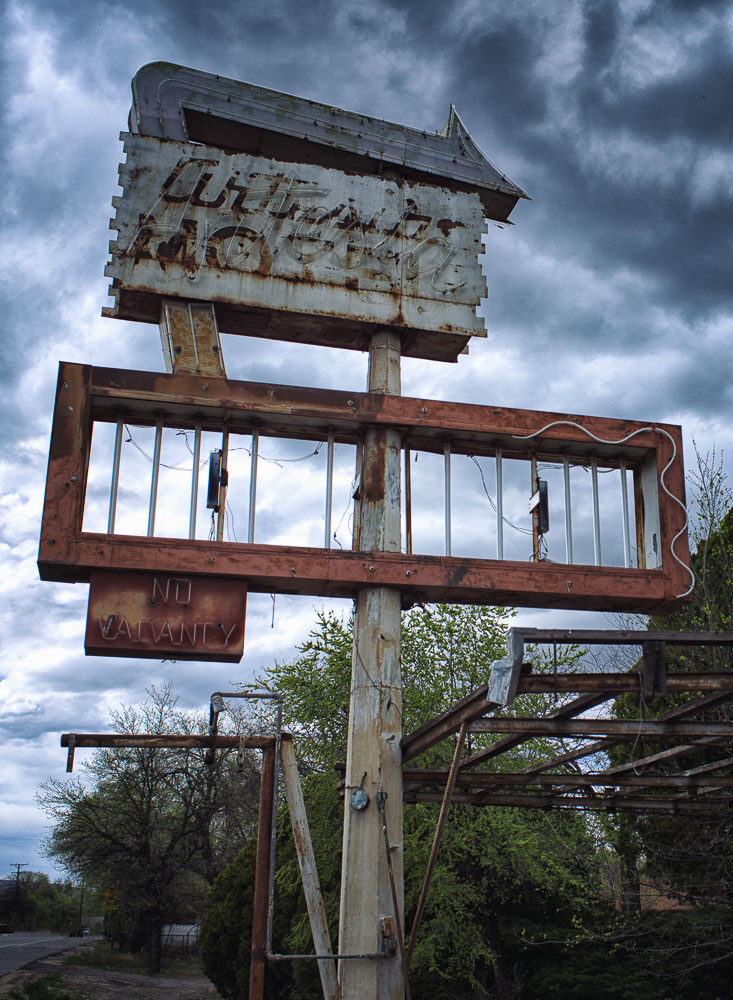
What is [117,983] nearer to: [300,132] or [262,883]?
[262,883]

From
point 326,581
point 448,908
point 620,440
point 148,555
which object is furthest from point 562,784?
point 448,908

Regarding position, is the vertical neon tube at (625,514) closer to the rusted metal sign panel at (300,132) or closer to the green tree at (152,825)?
the rusted metal sign panel at (300,132)

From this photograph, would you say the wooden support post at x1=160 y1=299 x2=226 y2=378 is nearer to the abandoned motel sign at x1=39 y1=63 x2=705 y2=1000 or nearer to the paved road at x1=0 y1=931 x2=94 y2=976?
the abandoned motel sign at x1=39 y1=63 x2=705 y2=1000

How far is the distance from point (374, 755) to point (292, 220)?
677 centimetres

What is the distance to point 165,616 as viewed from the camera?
10047 millimetres

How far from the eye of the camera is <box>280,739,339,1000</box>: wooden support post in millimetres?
9289

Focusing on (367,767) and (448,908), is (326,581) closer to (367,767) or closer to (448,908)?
(367,767)

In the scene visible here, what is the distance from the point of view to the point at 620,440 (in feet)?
37.6

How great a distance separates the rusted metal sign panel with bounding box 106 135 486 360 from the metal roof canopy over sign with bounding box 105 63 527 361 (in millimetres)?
17

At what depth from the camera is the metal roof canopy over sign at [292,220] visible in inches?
454

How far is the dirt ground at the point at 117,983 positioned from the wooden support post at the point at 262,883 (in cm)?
2086

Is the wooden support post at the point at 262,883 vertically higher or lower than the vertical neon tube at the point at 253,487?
lower

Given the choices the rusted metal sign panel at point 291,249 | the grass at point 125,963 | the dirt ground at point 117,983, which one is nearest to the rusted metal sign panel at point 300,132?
the rusted metal sign panel at point 291,249

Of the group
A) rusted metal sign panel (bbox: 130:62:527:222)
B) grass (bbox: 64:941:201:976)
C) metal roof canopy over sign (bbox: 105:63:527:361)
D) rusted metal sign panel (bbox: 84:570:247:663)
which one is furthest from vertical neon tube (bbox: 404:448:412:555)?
grass (bbox: 64:941:201:976)
